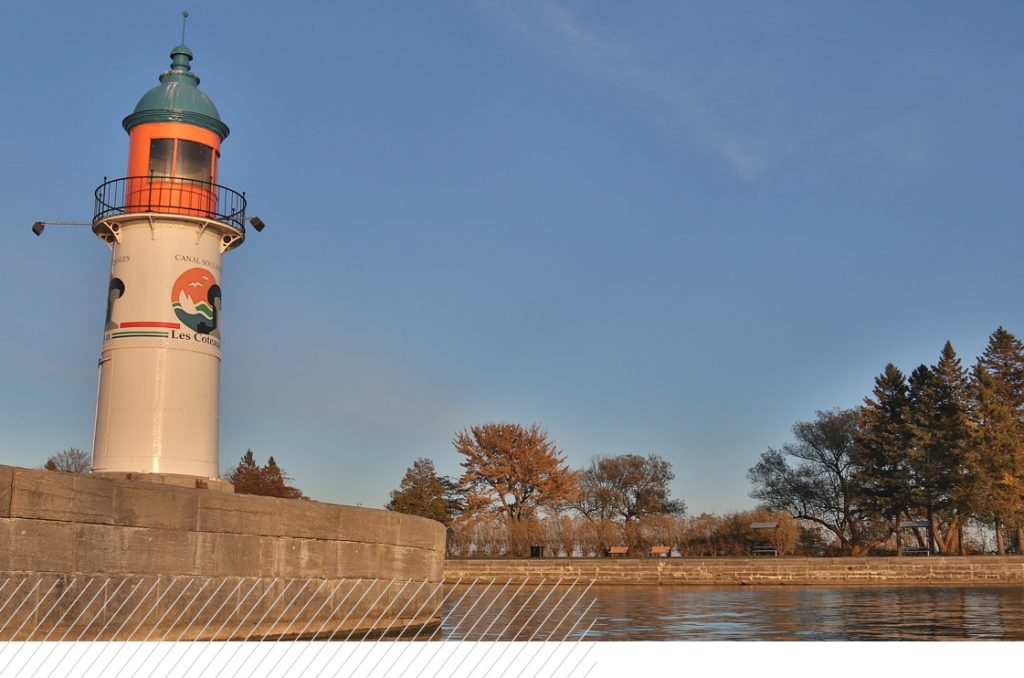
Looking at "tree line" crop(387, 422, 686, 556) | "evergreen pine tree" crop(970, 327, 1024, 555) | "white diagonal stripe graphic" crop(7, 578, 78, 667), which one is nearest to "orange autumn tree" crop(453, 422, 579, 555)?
"tree line" crop(387, 422, 686, 556)

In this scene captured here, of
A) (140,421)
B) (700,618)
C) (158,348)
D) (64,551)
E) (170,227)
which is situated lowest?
(700,618)

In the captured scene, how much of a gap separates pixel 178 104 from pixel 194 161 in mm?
953

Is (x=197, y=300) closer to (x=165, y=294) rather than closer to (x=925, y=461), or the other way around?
(x=165, y=294)

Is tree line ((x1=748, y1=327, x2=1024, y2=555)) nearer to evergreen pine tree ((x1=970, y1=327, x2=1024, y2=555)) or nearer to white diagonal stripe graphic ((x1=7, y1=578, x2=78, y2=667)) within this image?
evergreen pine tree ((x1=970, y1=327, x2=1024, y2=555))

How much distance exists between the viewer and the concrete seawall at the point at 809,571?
36312 millimetres

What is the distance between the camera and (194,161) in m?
16.7

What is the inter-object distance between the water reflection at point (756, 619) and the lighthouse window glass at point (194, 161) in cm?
832

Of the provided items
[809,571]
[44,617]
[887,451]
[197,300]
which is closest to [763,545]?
[887,451]

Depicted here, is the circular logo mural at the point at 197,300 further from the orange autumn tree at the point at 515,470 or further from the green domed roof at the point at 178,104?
the orange autumn tree at the point at 515,470
